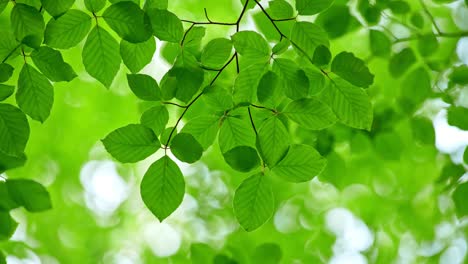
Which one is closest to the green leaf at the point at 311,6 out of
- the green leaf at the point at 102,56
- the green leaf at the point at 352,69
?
the green leaf at the point at 352,69

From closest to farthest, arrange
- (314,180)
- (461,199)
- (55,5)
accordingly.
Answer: (55,5) → (461,199) → (314,180)

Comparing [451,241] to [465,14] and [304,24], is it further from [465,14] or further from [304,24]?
[304,24]

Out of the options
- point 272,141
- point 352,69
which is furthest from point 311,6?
point 272,141

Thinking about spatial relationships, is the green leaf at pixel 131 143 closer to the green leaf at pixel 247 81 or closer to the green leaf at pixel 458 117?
the green leaf at pixel 247 81

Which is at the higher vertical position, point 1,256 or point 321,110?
point 321,110

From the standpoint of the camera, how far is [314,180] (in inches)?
170

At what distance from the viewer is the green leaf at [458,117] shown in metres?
1.74

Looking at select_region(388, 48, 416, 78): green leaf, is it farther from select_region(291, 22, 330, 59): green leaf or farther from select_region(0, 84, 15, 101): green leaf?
select_region(0, 84, 15, 101): green leaf

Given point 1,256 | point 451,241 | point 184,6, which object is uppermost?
point 1,256

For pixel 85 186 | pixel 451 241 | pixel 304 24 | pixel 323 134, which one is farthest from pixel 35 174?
pixel 304 24

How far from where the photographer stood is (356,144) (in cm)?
231

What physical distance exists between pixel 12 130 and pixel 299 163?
2.19 ft

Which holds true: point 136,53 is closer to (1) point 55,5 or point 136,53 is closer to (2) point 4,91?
(1) point 55,5

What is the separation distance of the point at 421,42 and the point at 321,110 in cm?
111
